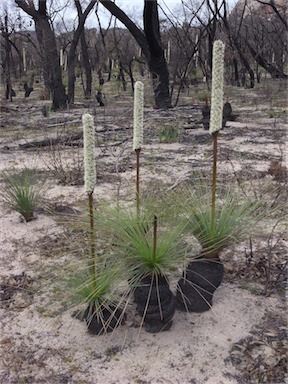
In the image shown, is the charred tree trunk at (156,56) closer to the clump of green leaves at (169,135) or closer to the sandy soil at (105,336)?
the clump of green leaves at (169,135)

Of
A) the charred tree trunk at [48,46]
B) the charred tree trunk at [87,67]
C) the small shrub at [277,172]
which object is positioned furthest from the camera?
the charred tree trunk at [87,67]

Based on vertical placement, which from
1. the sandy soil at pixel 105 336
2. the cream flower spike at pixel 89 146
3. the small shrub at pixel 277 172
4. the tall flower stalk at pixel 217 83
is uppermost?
the tall flower stalk at pixel 217 83

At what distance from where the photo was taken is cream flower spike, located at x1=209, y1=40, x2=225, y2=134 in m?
1.83

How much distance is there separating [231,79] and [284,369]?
19527 millimetres

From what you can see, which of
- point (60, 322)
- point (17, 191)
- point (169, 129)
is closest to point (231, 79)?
point (169, 129)

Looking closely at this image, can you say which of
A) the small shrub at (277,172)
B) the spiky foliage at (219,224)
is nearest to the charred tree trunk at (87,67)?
the small shrub at (277,172)

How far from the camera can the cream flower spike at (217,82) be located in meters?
1.83

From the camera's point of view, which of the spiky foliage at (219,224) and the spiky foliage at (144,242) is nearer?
the spiky foliage at (144,242)

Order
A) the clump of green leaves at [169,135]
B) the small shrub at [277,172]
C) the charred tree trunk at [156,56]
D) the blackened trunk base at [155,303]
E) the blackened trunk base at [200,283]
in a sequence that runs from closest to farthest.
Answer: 1. the blackened trunk base at [155,303]
2. the blackened trunk base at [200,283]
3. the small shrub at [277,172]
4. the clump of green leaves at [169,135]
5. the charred tree trunk at [156,56]

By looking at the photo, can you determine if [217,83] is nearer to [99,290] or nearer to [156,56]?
[99,290]

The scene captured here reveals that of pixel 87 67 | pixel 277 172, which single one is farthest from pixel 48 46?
pixel 277 172

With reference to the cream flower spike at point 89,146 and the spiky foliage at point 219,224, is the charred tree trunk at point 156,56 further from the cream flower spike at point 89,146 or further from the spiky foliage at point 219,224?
the cream flower spike at point 89,146

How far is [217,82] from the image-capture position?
73.5 inches

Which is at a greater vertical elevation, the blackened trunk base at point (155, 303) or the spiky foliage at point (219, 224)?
the spiky foliage at point (219, 224)
